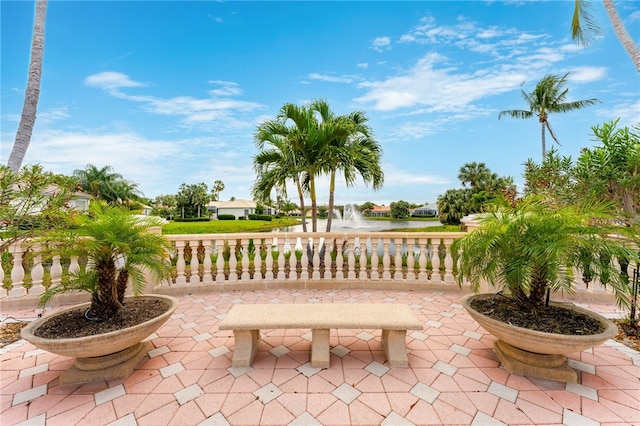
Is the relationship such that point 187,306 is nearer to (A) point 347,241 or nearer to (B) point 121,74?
(A) point 347,241

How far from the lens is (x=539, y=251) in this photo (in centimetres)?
213

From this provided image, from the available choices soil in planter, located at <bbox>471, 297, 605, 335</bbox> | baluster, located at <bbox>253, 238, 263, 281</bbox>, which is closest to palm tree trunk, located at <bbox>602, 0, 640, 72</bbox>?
soil in planter, located at <bbox>471, 297, 605, 335</bbox>

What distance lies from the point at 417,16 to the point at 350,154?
149 inches

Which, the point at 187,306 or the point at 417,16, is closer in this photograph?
the point at 187,306

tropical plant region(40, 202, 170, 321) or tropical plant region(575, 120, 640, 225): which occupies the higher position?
tropical plant region(575, 120, 640, 225)

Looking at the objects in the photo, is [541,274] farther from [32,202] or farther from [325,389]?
[32,202]

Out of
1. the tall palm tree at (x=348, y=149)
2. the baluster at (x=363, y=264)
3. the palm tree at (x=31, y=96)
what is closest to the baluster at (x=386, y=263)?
the baluster at (x=363, y=264)

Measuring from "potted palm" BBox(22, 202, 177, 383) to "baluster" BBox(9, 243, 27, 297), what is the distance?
2464 millimetres

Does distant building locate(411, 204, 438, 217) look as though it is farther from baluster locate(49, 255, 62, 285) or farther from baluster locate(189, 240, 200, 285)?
baluster locate(49, 255, 62, 285)

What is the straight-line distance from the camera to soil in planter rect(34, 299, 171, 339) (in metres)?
2.26

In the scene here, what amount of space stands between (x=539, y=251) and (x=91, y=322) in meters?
4.21

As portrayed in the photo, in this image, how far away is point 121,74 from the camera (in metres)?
6.75

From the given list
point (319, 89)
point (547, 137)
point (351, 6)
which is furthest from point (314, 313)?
point (547, 137)

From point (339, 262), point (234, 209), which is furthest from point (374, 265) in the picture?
point (234, 209)
